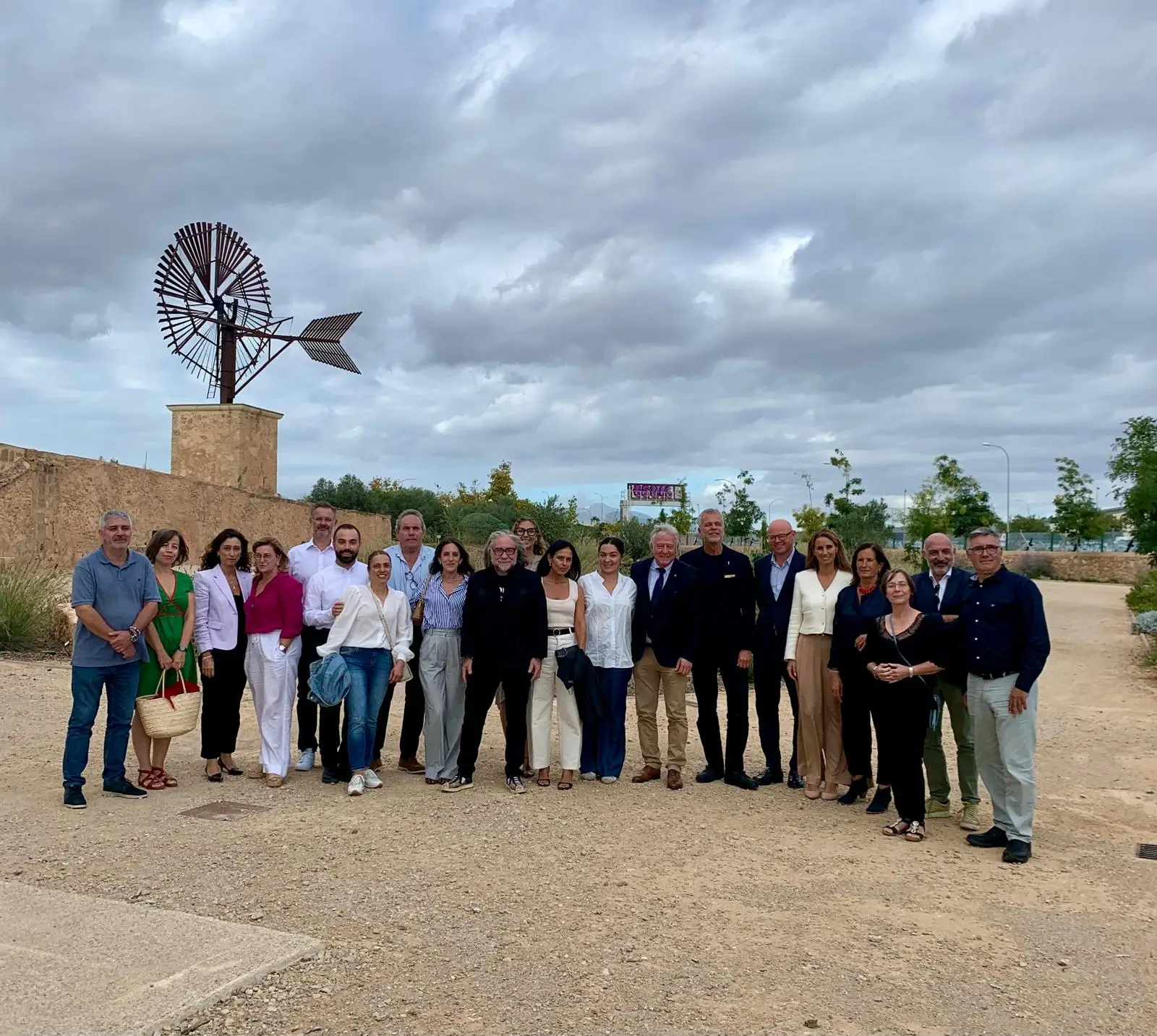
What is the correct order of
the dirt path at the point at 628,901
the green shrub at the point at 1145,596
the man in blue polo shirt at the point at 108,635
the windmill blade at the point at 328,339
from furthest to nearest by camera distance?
the windmill blade at the point at 328,339, the green shrub at the point at 1145,596, the man in blue polo shirt at the point at 108,635, the dirt path at the point at 628,901

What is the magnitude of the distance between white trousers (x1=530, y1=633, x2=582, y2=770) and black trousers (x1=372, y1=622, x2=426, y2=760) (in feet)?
2.90

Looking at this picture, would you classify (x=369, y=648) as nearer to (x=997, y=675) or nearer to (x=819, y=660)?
(x=819, y=660)

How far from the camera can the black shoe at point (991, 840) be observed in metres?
6.41

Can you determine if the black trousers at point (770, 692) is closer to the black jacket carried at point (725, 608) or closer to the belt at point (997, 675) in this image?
the black jacket carried at point (725, 608)

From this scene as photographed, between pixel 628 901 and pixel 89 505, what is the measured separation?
617 inches

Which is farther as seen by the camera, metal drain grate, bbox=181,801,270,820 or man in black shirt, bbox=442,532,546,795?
man in black shirt, bbox=442,532,546,795

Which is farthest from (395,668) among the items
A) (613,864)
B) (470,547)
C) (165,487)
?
(470,547)

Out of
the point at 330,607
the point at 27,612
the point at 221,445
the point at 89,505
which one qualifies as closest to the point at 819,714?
the point at 330,607

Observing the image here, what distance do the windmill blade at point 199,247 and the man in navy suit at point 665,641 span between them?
2079 centimetres

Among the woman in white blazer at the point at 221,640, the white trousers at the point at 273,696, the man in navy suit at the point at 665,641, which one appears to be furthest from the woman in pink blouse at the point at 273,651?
the man in navy suit at the point at 665,641

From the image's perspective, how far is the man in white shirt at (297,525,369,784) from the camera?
772 cm

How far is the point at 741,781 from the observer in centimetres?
786

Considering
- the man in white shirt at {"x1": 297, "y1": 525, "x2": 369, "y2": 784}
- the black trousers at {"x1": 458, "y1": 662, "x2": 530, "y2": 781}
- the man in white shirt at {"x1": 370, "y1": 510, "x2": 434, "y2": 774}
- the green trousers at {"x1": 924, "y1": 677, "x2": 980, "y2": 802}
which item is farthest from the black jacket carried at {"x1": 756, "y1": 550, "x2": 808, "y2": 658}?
the man in white shirt at {"x1": 297, "y1": 525, "x2": 369, "y2": 784}

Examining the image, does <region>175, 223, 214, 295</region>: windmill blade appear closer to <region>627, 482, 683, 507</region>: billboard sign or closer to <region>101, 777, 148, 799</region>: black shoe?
<region>101, 777, 148, 799</region>: black shoe
